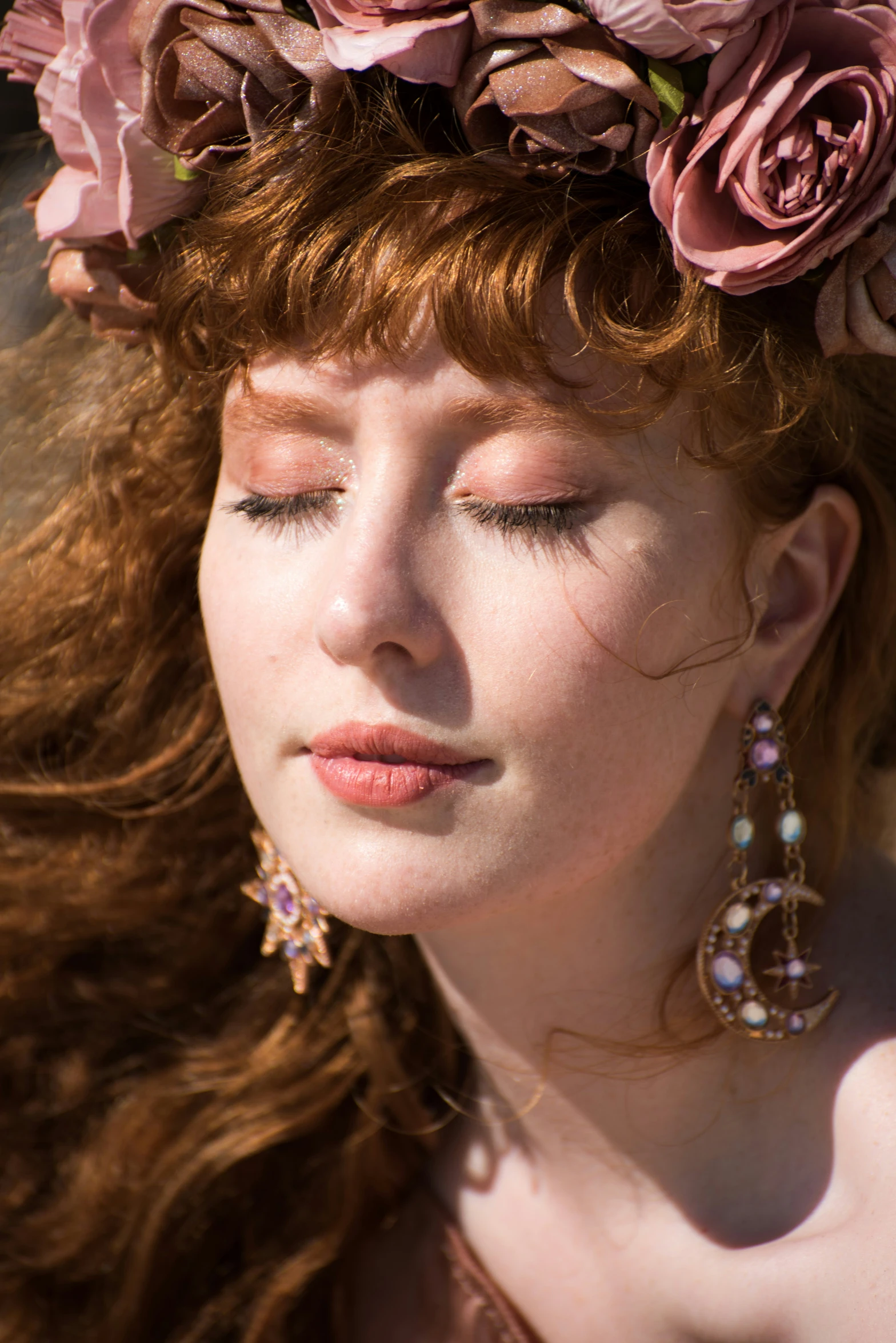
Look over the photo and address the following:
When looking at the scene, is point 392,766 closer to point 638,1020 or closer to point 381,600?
point 381,600

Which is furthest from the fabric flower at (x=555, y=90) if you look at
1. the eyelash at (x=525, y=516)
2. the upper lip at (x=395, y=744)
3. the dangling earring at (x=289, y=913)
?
the dangling earring at (x=289, y=913)

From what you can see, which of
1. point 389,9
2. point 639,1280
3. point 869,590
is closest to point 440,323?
point 389,9

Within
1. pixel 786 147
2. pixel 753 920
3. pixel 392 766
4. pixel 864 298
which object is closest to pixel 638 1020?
pixel 753 920

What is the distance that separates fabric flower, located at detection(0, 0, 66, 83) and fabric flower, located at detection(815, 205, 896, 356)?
0.91 metres

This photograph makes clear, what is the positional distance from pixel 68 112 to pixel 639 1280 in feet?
5.12

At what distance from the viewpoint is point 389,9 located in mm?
1161

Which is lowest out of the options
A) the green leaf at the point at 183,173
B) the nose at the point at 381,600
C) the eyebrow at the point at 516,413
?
the nose at the point at 381,600

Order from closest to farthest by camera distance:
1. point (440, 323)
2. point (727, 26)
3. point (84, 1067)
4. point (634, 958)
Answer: point (727, 26) → point (440, 323) → point (634, 958) → point (84, 1067)

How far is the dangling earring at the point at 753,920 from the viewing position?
1.50m

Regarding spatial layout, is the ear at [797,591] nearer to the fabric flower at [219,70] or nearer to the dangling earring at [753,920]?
the dangling earring at [753,920]

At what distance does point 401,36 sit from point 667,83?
25 centimetres

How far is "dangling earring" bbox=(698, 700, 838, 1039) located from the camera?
1.50 metres

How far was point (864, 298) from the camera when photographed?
4.01 feet

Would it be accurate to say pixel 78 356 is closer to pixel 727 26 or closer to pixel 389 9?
pixel 389 9
